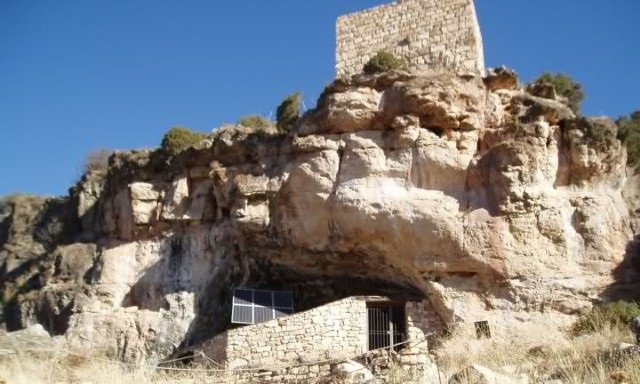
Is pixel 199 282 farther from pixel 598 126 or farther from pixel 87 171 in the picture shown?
pixel 598 126

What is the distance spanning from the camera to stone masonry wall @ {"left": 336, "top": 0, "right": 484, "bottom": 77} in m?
17.6

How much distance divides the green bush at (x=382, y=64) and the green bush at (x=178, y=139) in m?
5.28

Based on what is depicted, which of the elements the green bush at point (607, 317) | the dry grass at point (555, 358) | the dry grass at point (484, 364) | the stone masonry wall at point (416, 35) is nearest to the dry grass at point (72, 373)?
the dry grass at point (484, 364)

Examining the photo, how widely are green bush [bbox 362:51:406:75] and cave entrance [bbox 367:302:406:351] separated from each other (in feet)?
19.5

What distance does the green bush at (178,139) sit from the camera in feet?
62.0

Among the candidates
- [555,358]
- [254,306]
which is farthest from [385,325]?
[555,358]

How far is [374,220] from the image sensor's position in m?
14.8

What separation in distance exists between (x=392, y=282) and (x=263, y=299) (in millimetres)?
3152

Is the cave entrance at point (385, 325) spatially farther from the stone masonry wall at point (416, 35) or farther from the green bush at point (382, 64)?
the stone masonry wall at point (416, 35)

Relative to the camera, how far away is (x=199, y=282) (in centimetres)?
1692

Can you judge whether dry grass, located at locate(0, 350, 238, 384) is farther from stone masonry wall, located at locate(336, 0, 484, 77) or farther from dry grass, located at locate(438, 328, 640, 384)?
stone masonry wall, located at locate(336, 0, 484, 77)

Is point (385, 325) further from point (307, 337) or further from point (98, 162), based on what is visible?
point (98, 162)

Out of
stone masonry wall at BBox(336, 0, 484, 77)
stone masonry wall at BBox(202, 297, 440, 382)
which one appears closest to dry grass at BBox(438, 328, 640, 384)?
stone masonry wall at BBox(202, 297, 440, 382)

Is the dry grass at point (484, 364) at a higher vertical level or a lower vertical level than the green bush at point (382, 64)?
lower
